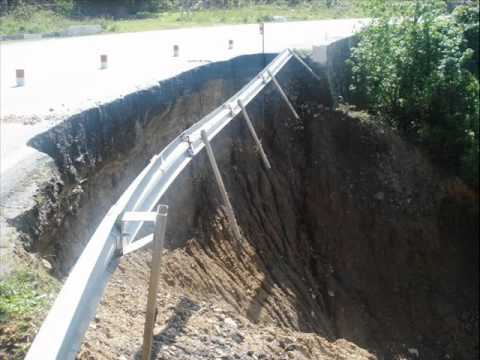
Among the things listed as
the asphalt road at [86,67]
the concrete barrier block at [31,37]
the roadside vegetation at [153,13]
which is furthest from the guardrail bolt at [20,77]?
the roadside vegetation at [153,13]

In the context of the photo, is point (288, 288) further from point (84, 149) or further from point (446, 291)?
point (446, 291)

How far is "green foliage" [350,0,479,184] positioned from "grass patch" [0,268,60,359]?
36.9 ft

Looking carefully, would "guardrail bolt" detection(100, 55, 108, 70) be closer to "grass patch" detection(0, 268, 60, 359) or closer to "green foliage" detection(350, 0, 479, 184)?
"green foliage" detection(350, 0, 479, 184)

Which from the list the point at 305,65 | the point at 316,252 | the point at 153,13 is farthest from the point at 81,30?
the point at 316,252

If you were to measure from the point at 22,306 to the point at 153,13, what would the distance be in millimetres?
31958

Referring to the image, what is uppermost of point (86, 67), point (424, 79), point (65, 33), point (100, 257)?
point (65, 33)

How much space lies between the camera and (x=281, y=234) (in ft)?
35.4

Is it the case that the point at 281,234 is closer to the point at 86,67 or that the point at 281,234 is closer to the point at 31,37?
the point at 86,67

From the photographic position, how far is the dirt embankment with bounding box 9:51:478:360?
18.9ft

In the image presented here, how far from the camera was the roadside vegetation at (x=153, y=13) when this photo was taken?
25859mm

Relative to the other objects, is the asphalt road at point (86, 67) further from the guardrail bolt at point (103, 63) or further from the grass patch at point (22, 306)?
the grass patch at point (22, 306)

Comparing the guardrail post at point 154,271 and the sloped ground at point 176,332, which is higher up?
the guardrail post at point 154,271

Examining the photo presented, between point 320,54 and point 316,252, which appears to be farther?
point 320,54

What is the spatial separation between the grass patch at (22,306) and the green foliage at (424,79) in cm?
1125
